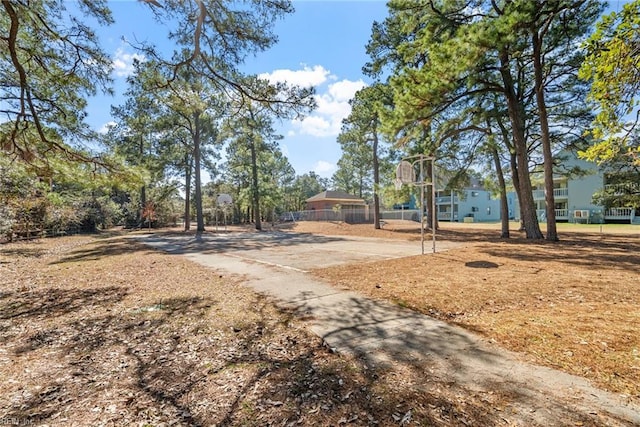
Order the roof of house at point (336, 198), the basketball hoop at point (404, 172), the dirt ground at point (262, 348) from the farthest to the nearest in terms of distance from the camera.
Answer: the roof of house at point (336, 198), the basketball hoop at point (404, 172), the dirt ground at point (262, 348)

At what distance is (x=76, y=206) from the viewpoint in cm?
2277

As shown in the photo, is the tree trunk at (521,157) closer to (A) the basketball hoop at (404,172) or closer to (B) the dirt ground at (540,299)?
(B) the dirt ground at (540,299)

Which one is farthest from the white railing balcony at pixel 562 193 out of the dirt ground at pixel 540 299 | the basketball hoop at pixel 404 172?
the dirt ground at pixel 540 299

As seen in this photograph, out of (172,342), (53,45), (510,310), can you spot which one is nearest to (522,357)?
(510,310)

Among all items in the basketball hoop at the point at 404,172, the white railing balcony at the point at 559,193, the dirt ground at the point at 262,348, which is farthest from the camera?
the white railing balcony at the point at 559,193

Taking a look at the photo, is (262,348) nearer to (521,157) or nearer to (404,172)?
(404,172)

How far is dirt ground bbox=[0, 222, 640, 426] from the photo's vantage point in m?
2.17

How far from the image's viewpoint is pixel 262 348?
10.5ft

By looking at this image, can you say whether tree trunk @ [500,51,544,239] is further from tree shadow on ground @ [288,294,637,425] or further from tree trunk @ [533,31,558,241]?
tree shadow on ground @ [288,294,637,425]

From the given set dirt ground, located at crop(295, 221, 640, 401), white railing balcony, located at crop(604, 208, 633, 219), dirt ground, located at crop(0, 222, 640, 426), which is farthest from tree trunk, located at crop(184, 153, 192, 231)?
white railing balcony, located at crop(604, 208, 633, 219)

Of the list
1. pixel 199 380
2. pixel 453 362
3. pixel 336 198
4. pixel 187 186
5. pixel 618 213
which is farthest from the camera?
pixel 336 198

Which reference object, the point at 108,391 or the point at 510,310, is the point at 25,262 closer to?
the point at 108,391

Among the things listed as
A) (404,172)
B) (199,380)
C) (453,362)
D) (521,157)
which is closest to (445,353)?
(453,362)

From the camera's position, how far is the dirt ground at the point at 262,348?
2.17 meters
